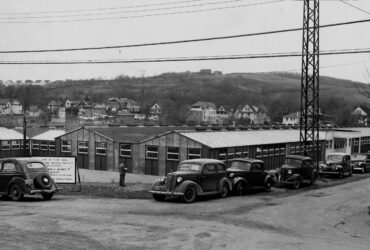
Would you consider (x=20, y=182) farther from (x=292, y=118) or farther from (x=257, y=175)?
(x=292, y=118)

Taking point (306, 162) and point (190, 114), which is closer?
point (306, 162)

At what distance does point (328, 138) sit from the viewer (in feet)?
182

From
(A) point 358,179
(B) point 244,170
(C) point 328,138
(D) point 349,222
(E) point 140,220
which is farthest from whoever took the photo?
(C) point 328,138

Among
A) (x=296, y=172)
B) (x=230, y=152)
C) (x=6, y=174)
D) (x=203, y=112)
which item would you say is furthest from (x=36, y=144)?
(x=203, y=112)

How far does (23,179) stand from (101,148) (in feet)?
76.1

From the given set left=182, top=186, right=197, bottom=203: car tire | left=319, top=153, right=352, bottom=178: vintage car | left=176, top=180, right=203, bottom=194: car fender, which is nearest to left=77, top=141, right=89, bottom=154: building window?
left=319, top=153, right=352, bottom=178: vintage car

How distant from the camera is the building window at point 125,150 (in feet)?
138

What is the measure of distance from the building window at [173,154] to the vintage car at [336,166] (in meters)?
10.7

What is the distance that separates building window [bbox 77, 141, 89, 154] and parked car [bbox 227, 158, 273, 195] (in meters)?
22.4

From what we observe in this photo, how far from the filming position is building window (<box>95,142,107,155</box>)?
44.0 m

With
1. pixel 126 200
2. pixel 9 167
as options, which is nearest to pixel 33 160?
pixel 9 167

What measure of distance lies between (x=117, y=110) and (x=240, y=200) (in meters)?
131

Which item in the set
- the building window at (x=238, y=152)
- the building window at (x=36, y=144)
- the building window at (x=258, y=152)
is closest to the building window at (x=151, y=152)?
the building window at (x=238, y=152)

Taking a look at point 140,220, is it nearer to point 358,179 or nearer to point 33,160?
point 33,160
